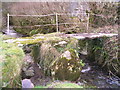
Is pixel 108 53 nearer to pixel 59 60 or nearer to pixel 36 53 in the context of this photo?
pixel 59 60

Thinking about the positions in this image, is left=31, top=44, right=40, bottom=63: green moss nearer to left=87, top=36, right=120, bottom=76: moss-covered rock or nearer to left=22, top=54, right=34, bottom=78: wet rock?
left=22, top=54, right=34, bottom=78: wet rock

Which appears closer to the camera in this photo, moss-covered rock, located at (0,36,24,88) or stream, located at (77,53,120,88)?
moss-covered rock, located at (0,36,24,88)

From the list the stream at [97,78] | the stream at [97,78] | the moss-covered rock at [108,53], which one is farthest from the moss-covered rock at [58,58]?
the moss-covered rock at [108,53]

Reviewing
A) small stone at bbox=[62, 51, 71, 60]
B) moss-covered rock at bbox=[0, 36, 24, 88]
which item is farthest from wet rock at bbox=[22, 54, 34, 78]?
small stone at bbox=[62, 51, 71, 60]

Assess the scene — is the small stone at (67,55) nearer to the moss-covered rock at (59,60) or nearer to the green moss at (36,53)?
the moss-covered rock at (59,60)

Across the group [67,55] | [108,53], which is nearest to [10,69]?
[67,55]

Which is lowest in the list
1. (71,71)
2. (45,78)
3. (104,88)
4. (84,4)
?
(104,88)

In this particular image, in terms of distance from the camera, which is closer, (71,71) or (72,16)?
(71,71)

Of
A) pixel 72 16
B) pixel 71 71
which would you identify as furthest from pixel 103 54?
pixel 72 16

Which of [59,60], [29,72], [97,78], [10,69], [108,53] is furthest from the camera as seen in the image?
[108,53]

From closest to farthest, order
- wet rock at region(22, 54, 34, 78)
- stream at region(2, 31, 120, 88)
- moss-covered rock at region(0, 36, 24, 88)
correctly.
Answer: moss-covered rock at region(0, 36, 24, 88) → wet rock at region(22, 54, 34, 78) → stream at region(2, 31, 120, 88)

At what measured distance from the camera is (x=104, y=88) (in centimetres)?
407

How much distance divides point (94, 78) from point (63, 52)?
5.64 feet

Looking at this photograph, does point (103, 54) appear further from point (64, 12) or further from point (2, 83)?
point (2, 83)
